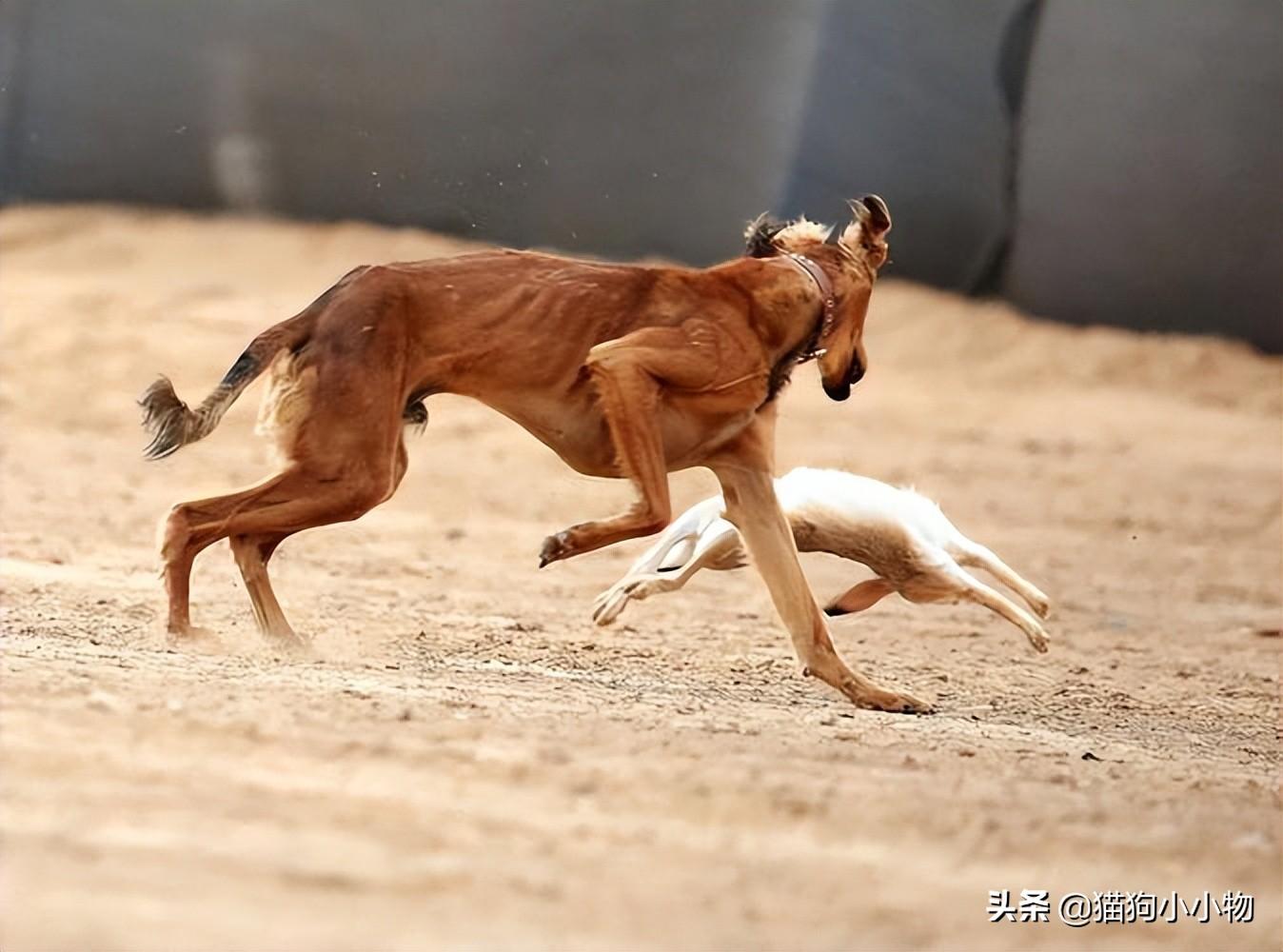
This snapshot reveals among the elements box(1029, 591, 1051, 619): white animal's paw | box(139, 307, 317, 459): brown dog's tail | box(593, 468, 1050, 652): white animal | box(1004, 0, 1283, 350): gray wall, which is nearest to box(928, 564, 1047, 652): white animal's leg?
box(593, 468, 1050, 652): white animal

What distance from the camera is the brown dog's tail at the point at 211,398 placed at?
5.27 meters

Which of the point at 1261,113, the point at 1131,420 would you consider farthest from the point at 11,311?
the point at 1261,113

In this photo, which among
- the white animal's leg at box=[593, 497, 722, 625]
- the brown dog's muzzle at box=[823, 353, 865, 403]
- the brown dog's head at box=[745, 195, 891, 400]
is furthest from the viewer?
the white animal's leg at box=[593, 497, 722, 625]

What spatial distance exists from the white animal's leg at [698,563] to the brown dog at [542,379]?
1021 millimetres

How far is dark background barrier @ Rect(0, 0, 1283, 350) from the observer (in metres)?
11.7

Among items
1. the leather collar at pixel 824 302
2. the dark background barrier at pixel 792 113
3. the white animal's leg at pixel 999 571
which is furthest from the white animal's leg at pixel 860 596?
the dark background barrier at pixel 792 113

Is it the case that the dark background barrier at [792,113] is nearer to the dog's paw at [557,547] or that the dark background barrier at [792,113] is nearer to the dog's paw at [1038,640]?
the dog's paw at [1038,640]

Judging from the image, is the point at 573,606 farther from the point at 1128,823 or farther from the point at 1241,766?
Answer: the point at 1128,823

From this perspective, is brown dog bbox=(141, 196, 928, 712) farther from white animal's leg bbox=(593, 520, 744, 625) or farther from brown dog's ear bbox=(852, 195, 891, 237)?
white animal's leg bbox=(593, 520, 744, 625)

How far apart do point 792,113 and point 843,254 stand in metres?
6.85

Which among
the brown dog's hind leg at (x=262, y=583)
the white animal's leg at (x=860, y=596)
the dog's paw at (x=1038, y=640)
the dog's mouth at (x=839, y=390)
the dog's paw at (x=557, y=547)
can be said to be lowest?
the white animal's leg at (x=860, y=596)

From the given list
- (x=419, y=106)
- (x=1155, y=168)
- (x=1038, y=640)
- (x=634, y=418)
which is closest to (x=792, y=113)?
(x=1155, y=168)

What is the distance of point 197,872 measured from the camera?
2.82 meters

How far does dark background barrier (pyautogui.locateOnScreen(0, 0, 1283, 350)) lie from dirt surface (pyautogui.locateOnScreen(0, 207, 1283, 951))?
46cm
